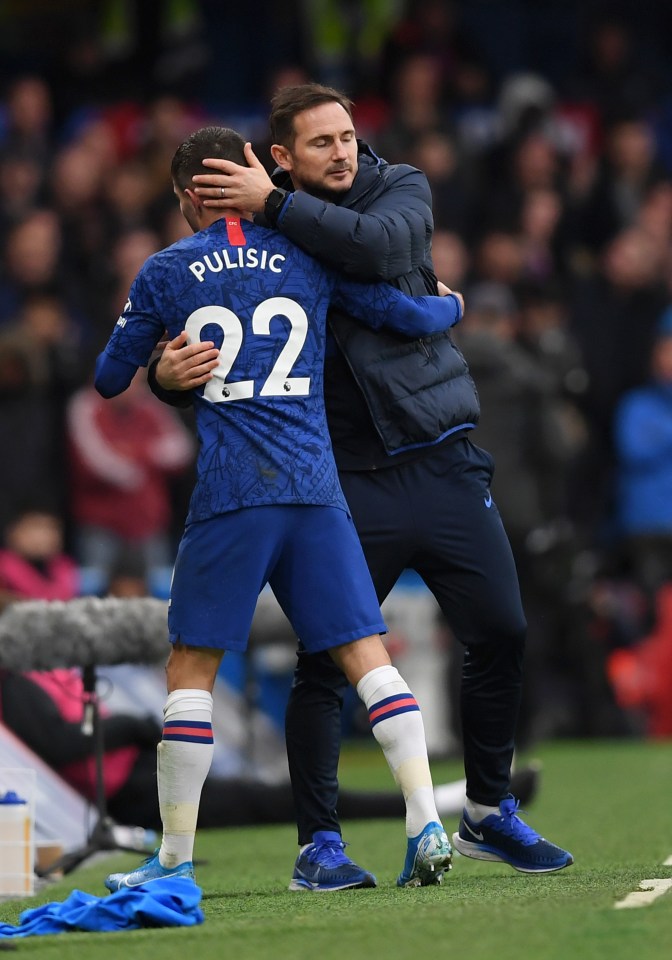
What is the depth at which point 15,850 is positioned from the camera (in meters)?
5.46

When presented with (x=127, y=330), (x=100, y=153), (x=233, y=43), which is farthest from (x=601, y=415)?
(x=127, y=330)

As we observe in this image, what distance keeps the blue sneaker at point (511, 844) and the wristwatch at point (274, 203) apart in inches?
68.9

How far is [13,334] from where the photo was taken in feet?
33.1

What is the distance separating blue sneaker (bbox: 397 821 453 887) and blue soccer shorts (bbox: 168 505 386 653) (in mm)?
523

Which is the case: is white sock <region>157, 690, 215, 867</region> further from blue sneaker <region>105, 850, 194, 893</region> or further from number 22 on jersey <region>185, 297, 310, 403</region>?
number 22 on jersey <region>185, 297, 310, 403</region>

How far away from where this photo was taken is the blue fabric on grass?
4250mm

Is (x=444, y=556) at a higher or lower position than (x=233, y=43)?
lower

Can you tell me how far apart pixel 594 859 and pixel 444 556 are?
3.83ft

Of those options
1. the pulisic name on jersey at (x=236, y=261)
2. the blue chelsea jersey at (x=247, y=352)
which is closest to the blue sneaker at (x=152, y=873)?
the blue chelsea jersey at (x=247, y=352)

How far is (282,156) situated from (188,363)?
71cm

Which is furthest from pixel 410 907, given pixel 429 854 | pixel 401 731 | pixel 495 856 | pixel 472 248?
pixel 472 248

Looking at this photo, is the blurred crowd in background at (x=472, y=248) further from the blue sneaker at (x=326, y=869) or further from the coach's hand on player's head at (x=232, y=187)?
the coach's hand on player's head at (x=232, y=187)

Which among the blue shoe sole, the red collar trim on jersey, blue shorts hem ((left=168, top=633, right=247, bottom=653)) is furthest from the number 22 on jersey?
the blue shoe sole

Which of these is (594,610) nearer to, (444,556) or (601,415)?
(601,415)
